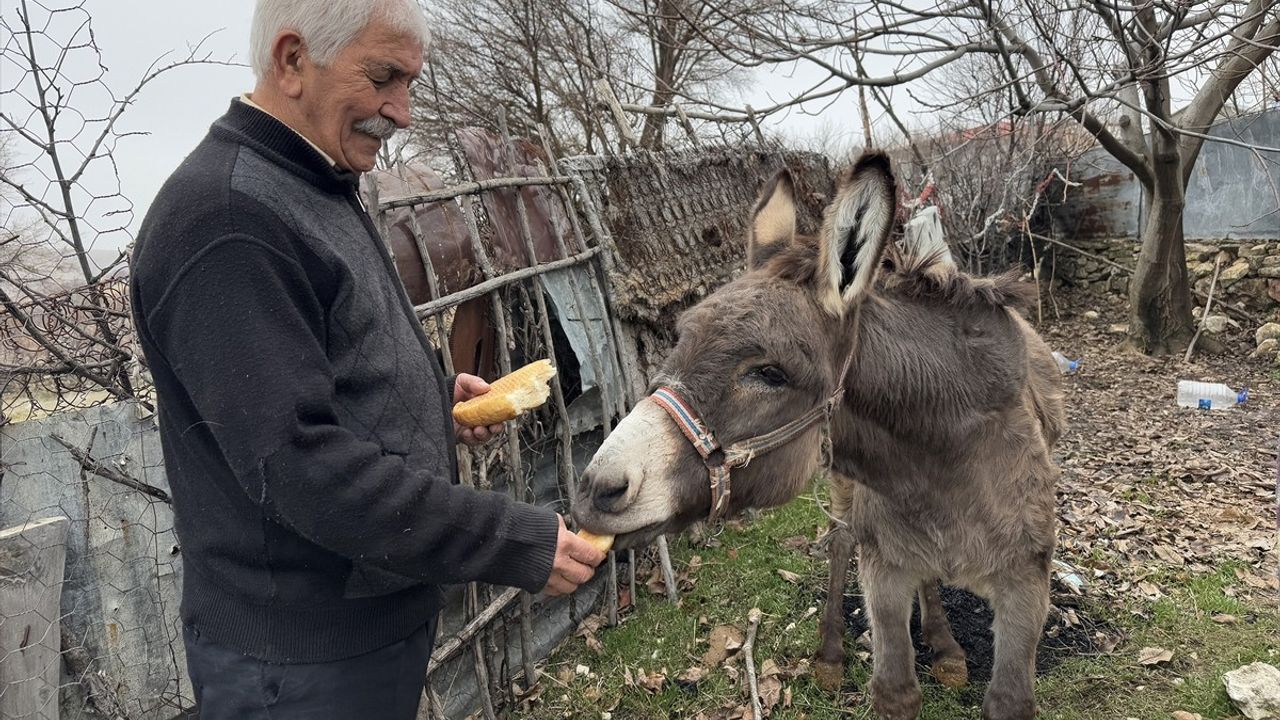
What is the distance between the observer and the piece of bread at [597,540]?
5.58 ft

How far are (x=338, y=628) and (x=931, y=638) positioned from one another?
315 cm

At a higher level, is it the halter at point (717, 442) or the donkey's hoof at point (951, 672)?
the halter at point (717, 442)

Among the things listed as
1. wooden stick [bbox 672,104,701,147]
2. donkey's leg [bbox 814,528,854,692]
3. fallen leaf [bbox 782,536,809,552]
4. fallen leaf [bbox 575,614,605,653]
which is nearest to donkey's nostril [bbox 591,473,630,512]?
donkey's leg [bbox 814,528,854,692]

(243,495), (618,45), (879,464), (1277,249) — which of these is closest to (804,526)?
(879,464)

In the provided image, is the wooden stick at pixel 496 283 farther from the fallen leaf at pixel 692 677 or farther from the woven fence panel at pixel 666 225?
the fallen leaf at pixel 692 677

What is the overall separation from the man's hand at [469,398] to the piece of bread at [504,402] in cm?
4

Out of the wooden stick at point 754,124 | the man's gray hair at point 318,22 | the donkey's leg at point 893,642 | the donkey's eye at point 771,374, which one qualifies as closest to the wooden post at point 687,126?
the wooden stick at point 754,124

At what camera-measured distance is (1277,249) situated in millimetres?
8977

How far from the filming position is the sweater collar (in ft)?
4.75

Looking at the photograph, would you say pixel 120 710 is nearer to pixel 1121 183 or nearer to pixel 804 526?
pixel 804 526

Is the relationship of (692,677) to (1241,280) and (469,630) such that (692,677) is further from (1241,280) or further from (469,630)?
(1241,280)

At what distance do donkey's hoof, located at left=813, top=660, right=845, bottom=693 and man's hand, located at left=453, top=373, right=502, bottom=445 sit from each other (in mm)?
2431

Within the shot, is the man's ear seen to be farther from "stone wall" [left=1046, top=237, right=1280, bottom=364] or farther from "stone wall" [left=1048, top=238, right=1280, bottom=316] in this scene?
"stone wall" [left=1048, top=238, right=1280, bottom=316]

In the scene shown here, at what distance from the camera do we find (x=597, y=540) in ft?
5.68
